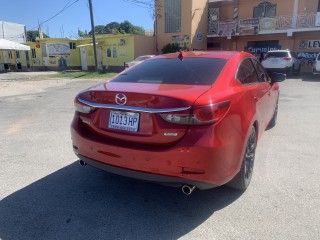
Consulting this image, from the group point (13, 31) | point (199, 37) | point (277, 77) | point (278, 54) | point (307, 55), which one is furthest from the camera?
point (13, 31)

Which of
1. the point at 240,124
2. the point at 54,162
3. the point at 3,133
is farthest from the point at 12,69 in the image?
the point at 240,124

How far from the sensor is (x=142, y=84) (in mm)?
2998

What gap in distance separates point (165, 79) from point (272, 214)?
179 cm

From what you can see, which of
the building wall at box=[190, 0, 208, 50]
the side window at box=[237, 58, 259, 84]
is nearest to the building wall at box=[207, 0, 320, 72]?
the building wall at box=[190, 0, 208, 50]

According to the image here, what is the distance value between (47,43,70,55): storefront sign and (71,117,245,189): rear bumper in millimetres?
32149

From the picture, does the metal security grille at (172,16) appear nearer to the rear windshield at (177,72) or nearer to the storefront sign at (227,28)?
the storefront sign at (227,28)

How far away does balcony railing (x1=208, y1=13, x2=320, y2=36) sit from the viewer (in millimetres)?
22062

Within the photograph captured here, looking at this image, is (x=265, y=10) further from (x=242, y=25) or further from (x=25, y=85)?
(x=25, y=85)

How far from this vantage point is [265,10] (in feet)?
82.6

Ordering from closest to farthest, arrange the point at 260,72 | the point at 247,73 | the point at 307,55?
the point at 247,73, the point at 260,72, the point at 307,55

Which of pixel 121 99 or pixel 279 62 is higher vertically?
pixel 121 99

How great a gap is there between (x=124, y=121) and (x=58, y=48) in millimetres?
32612

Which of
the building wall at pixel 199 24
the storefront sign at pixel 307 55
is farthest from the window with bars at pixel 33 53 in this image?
the storefront sign at pixel 307 55

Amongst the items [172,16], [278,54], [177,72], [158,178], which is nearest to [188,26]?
[172,16]
